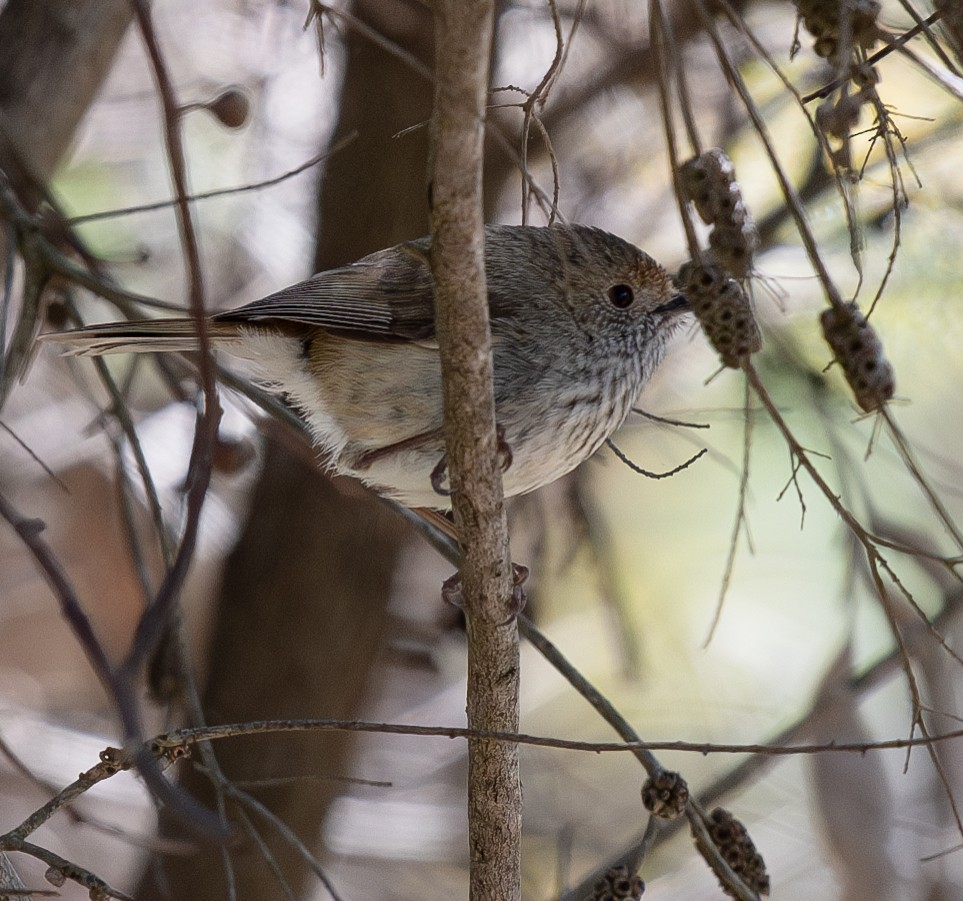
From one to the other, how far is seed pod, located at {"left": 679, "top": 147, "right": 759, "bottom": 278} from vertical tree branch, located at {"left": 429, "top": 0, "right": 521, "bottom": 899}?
45 cm

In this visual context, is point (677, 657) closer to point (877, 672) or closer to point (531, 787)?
point (531, 787)

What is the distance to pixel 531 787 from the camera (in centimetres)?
603

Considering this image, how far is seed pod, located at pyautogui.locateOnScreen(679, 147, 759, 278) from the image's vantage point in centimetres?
222

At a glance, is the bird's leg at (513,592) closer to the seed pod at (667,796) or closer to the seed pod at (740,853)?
the seed pod at (667,796)

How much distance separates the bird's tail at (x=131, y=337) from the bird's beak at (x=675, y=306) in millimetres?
1345

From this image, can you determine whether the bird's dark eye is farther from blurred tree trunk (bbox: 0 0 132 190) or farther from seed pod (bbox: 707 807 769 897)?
blurred tree trunk (bbox: 0 0 132 190)

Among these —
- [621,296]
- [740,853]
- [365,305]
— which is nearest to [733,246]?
[621,296]

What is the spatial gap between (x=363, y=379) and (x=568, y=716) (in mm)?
3533

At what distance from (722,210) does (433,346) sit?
1.18 metres

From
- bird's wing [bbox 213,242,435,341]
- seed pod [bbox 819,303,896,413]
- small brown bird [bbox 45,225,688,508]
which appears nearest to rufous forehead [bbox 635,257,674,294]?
small brown bird [bbox 45,225,688,508]

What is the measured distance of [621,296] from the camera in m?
3.53

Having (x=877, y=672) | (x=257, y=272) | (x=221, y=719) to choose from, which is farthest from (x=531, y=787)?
(x=257, y=272)

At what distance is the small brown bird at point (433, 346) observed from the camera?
3.20 meters

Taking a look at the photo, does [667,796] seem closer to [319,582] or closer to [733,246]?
[733,246]
